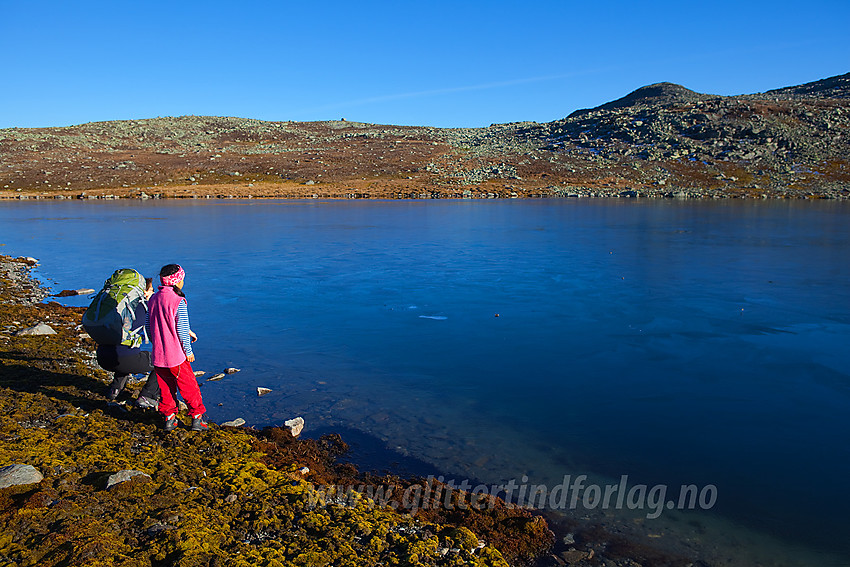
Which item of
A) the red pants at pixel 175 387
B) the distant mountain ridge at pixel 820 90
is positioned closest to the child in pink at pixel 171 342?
the red pants at pixel 175 387

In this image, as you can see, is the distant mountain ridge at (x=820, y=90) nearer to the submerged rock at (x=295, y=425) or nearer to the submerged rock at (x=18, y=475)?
the submerged rock at (x=295, y=425)

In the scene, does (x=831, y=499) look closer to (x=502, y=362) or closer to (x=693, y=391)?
(x=693, y=391)

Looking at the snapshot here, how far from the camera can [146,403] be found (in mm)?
7527

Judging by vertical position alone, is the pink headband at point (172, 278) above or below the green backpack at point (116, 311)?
above

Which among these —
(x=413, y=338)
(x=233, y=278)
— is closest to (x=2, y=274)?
(x=233, y=278)

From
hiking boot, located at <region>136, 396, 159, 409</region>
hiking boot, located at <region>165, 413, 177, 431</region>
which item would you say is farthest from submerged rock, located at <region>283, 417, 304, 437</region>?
hiking boot, located at <region>136, 396, 159, 409</region>

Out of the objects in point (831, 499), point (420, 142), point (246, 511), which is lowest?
point (831, 499)

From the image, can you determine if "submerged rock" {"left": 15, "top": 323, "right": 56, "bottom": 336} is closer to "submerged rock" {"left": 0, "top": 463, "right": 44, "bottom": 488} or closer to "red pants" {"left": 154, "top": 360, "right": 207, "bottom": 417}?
"red pants" {"left": 154, "top": 360, "right": 207, "bottom": 417}

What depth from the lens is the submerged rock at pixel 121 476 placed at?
533 cm

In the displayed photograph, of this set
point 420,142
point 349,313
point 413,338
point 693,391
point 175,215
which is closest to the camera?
point 693,391

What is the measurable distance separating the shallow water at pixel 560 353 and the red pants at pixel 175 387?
114 centimetres

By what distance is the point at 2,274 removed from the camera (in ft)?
56.5

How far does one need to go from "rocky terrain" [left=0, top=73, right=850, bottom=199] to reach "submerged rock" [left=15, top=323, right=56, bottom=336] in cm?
5082

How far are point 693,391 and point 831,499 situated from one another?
2949mm
